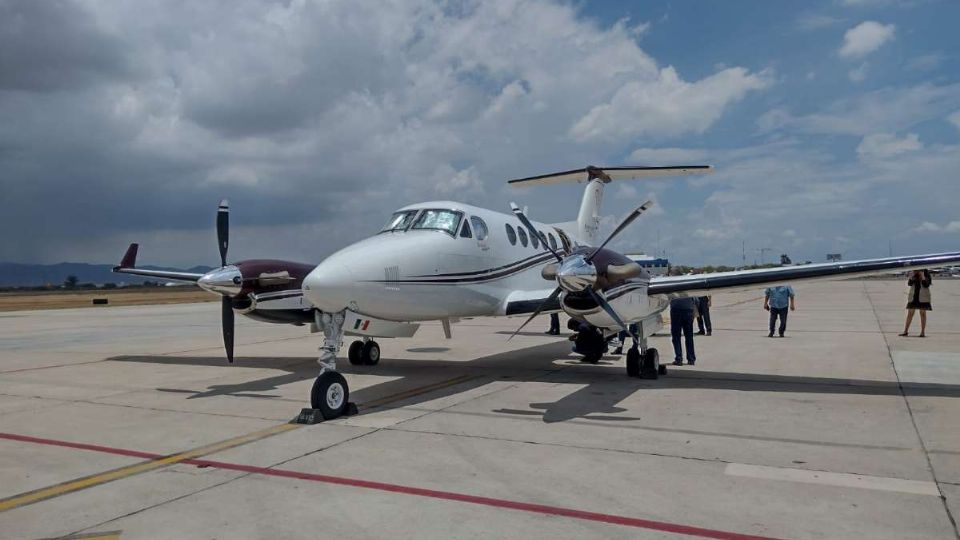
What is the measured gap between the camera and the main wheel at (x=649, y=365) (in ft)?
38.2

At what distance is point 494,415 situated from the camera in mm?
8672

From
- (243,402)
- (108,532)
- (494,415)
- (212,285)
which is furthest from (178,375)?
(108,532)

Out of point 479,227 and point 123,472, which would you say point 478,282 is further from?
point 123,472

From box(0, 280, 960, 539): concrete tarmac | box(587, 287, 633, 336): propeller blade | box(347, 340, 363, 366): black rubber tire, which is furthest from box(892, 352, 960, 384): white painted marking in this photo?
box(347, 340, 363, 366): black rubber tire

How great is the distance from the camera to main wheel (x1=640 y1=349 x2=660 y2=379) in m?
11.7

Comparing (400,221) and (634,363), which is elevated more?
(400,221)

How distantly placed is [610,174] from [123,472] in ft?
51.3

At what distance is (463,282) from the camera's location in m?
11.5

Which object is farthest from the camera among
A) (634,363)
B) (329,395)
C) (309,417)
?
(634,363)

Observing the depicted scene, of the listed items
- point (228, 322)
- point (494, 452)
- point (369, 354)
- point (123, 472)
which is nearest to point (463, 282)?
point (369, 354)

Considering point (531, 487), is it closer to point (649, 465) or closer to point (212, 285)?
point (649, 465)

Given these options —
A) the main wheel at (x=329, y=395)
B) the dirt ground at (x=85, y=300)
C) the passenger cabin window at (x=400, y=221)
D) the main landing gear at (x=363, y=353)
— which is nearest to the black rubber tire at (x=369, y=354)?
the main landing gear at (x=363, y=353)

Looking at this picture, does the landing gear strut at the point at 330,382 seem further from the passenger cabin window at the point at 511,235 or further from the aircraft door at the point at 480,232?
the passenger cabin window at the point at 511,235

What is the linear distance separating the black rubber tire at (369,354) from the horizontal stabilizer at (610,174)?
27.2ft
